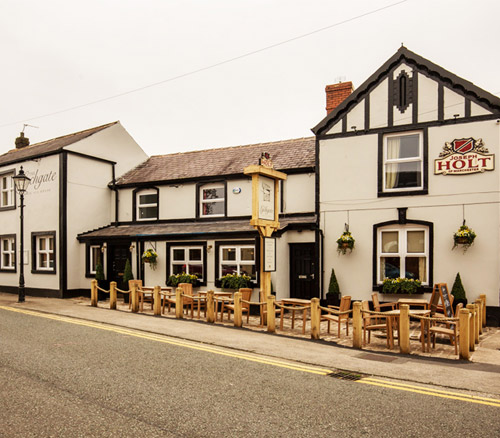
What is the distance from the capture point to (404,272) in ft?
48.4

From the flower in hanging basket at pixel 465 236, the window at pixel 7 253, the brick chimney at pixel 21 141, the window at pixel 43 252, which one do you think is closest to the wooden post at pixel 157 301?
the window at pixel 43 252

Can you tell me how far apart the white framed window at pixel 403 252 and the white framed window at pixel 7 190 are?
17638 mm

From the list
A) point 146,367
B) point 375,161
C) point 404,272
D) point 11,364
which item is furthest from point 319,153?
point 11,364

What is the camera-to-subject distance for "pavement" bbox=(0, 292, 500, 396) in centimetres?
755

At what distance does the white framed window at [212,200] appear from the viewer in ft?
62.8

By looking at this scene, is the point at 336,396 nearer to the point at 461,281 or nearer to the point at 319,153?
the point at 461,281

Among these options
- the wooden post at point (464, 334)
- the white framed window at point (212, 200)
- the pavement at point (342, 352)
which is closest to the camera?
the pavement at point (342, 352)

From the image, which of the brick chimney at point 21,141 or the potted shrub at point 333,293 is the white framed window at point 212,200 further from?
the brick chimney at point 21,141

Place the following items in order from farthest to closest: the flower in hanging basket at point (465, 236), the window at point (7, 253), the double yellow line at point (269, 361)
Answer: the window at point (7, 253), the flower in hanging basket at point (465, 236), the double yellow line at point (269, 361)

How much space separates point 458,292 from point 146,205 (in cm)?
1357

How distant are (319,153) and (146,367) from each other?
1059 centimetres

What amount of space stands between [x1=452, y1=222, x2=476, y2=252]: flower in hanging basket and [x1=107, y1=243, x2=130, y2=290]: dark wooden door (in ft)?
43.9

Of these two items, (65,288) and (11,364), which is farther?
(65,288)

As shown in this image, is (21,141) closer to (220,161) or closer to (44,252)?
(44,252)
